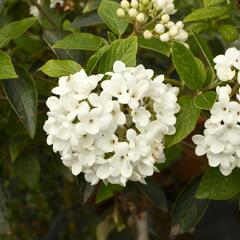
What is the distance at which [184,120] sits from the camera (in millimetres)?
1022

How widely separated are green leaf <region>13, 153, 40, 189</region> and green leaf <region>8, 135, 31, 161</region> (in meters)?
0.13

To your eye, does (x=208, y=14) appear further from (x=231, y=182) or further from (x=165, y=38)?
(x=231, y=182)

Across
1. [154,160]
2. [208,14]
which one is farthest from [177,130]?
[208,14]

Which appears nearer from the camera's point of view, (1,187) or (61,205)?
(1,187)

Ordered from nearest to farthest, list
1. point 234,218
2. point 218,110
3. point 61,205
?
point 218,110, point 234,218, point 61,205

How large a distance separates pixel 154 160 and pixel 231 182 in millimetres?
226

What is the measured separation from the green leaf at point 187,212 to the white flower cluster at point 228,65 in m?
0.40

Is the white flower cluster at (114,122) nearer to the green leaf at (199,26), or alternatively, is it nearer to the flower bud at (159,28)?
the flower bud at (159,28)

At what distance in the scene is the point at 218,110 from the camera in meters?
0.95

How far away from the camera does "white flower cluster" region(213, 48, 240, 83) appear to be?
987 mm

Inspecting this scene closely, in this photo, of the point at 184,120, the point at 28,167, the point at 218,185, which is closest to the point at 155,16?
the point at 184,120

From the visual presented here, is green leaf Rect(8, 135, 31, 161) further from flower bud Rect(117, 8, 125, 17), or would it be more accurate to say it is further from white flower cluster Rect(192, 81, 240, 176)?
white flower cluster Rect(192, 81, 240, 176)

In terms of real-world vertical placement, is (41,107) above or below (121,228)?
above

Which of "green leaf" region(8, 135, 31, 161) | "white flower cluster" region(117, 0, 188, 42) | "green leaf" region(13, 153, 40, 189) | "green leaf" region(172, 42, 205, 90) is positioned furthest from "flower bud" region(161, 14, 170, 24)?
"green leaf" region(13, 153, 40, 189)
